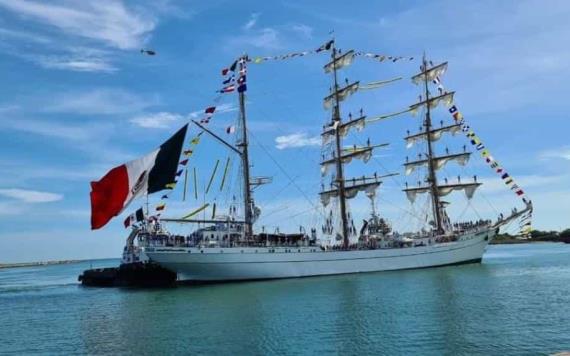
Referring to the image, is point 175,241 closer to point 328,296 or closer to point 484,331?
point 328,296

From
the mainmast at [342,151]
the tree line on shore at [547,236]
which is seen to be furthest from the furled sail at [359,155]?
the tree line on shore at [547,236]

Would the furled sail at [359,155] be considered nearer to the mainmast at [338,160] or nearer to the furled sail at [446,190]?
the mainmast at [338,160]

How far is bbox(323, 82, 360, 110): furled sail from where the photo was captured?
2527 inches

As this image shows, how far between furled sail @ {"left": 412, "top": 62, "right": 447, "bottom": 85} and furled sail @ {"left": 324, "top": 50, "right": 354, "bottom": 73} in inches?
457

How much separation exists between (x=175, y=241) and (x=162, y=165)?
7.80m

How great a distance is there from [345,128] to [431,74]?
50.3 ft

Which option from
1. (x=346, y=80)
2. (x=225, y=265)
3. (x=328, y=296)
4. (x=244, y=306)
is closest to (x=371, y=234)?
(x=346, y=80)

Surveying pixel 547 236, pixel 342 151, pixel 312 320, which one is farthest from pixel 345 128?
pixel 547 236

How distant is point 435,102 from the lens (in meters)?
70.8

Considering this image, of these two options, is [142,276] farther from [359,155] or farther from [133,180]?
[359,155]

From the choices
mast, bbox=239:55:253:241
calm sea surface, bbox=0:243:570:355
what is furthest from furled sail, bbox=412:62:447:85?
calm sea surface, bbox=0:243:570:355

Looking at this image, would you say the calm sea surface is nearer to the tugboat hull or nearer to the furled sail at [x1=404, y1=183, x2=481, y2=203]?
the tugboat hull

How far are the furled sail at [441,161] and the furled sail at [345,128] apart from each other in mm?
10730

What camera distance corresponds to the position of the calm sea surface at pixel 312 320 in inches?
846
